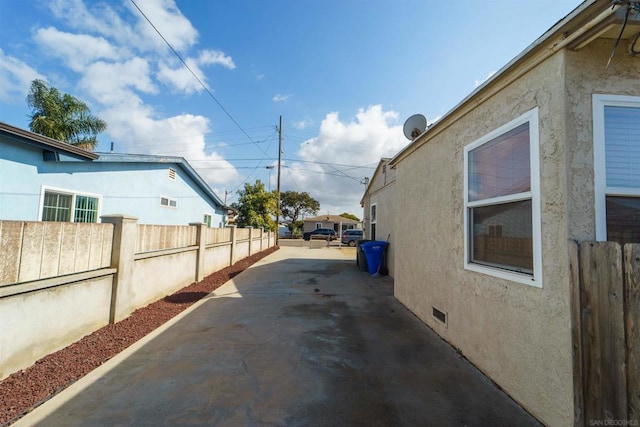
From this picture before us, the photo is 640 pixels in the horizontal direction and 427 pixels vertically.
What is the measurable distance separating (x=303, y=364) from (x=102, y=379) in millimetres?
2032

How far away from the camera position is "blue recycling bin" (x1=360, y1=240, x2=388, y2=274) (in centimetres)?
928

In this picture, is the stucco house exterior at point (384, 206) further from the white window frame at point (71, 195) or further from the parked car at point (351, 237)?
the parked car at point (351, 237)

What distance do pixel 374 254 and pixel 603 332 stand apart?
25.1 ft

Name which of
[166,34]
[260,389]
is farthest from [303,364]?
[166,34]

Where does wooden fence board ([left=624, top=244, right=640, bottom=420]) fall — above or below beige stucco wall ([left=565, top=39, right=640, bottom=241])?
below

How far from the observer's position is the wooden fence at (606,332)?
5.53ft

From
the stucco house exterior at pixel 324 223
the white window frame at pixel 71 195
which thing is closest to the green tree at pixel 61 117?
the white window frame at pixel 71 195

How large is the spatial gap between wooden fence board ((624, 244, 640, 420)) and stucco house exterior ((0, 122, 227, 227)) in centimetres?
894

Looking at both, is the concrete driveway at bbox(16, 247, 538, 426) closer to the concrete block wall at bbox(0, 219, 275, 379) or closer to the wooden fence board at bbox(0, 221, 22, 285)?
the concrete block wall at bbox(0, 219, 275, 379)

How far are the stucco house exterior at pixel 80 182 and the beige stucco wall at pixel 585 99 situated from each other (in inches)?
338

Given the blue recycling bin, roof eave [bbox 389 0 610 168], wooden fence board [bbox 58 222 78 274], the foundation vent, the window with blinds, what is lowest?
the foundation vent

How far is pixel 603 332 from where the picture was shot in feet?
5.82

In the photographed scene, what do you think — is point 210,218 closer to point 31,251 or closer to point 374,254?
point 374,254

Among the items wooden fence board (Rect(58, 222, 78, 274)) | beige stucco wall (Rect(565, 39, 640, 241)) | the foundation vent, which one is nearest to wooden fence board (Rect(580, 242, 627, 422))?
beige stucco wall (Rect(565, 39, 640, 241))
